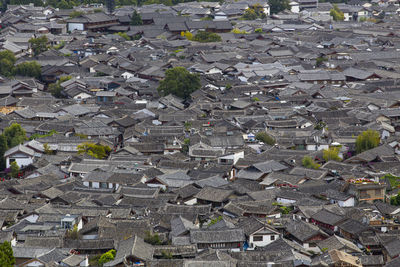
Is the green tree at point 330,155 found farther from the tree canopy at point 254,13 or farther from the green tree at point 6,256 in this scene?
the tree canopy at point 254,13

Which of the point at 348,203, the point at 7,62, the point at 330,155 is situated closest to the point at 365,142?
the point at 330,155

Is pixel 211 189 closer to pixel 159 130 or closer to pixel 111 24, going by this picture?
pixel 159 130

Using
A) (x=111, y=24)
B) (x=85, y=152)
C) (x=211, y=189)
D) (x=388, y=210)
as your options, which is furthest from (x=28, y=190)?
(x=111, y=24)

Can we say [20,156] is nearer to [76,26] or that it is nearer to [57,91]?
[57,91]

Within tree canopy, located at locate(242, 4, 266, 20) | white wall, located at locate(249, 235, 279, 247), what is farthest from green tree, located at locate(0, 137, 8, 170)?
tree canopy, located at locate(242, 4, 266, 20)

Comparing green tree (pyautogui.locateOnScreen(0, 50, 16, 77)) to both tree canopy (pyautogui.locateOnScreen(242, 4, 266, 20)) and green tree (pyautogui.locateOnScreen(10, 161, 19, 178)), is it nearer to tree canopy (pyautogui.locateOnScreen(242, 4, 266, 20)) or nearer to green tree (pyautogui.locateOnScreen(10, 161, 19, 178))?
green tree (pyautogui.locateOnScreen(10, 161, 19, 178))

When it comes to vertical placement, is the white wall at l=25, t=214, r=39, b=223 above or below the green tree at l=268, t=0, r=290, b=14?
above
